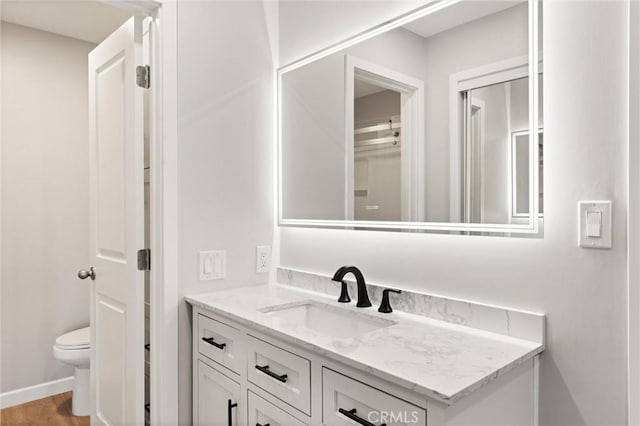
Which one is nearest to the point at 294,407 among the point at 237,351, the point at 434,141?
the point at 237,351

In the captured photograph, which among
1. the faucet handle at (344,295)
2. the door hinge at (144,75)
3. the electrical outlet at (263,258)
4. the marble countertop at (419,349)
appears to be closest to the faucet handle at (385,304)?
the marble countertop at (419,349)

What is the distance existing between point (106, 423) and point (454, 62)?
2223 millimetres

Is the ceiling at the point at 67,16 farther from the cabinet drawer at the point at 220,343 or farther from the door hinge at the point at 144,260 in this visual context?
the cabinet drawer at the point at 220,343

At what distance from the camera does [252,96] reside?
2.09 metres

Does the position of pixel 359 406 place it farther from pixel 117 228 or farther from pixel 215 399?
pixel 117 228

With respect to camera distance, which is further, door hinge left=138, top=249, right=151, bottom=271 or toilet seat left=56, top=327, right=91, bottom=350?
toilet seat left=56, top=327, right=91, bottom=350

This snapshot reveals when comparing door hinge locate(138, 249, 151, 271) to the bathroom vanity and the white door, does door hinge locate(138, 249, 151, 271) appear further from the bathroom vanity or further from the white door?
the bathroom vanity

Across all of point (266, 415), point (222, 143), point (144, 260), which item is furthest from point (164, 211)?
point (266, 415)

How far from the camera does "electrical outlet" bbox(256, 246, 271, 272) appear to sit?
209 centimetres

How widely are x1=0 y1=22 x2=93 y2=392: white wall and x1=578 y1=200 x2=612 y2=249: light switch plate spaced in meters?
3.05

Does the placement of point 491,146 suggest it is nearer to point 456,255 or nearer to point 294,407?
point 456,255

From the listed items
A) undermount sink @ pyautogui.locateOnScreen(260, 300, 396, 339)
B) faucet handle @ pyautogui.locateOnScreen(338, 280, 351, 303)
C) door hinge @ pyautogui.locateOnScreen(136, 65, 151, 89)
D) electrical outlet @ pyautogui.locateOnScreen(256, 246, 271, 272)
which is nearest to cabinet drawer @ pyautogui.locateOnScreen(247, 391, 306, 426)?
undermount sink @ pyautogui.locateOnScreen(260, 300, 396, 339)

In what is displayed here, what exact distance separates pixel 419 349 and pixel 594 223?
56 cm

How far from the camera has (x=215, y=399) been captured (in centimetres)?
168
